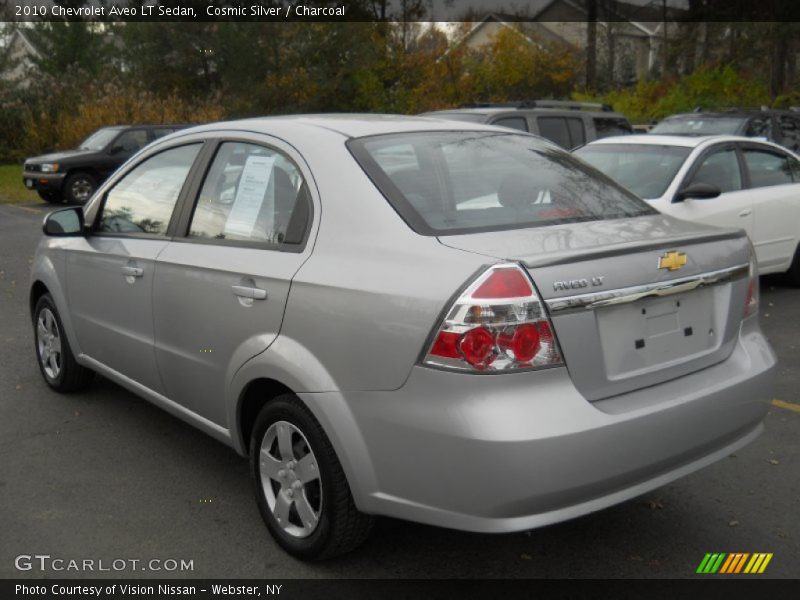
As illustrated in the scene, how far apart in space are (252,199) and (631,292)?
1706mm

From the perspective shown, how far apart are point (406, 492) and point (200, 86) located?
125 ft

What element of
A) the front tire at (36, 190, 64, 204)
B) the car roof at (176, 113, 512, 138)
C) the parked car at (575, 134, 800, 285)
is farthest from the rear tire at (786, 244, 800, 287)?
the front tire at (36, 190, 64, 204)

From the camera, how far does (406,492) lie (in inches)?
117

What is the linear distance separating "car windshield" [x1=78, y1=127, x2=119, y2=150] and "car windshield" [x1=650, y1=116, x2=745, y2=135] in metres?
11.7

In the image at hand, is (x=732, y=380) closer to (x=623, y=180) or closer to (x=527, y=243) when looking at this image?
(x=527, y=243)

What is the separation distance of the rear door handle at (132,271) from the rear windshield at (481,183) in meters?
1.37

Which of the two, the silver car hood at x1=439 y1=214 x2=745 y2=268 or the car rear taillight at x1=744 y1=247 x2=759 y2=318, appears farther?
the car rear taillight at x1=744 y1=247 x2=759 y2=318

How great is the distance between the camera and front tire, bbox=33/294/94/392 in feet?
17.9

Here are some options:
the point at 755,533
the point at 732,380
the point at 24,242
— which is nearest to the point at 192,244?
the point at 732,380

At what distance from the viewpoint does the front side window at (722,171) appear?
8.15 meters

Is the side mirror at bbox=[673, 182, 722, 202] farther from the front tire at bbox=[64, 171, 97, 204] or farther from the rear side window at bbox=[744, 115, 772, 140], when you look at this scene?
the front tire at bbox=[64, 171, 97, 204]

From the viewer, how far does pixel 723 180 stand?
8344mm

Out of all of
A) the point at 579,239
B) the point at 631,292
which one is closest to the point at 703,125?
the point at 579,239

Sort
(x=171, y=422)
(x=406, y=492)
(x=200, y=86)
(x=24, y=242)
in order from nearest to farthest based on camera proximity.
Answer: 1. (x=406, y=492)
2. (x=171, y=422)
3. (x=24, y=242)
4. (x=200, y=86)
